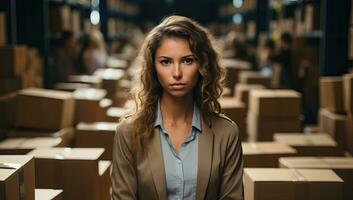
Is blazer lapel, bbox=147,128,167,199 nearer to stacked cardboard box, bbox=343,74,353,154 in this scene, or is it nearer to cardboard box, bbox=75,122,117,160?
cardboard box, bbox=75,122,117,160

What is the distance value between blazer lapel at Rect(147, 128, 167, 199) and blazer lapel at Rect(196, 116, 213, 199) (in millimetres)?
135

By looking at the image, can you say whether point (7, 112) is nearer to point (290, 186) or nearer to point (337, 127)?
point (290, 186)

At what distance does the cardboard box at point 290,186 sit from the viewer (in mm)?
2666

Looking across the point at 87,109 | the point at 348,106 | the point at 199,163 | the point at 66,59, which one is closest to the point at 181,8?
the point at 66,59

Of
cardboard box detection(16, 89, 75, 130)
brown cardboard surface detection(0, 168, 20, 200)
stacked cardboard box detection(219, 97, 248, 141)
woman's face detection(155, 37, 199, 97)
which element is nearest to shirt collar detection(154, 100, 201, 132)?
woman's face detection(155, 37, 199, 97)

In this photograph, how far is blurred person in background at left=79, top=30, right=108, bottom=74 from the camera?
7438 millimetres

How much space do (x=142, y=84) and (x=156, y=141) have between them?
26cm

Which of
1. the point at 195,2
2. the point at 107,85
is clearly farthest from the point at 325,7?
the point at 195,2

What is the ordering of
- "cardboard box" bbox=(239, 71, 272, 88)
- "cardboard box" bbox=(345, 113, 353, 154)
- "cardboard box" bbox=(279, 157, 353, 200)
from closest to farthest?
"cardboard box" bbox=(279, 157, 353, 200) → "cardboard box" bbox=(345, 113, 353, 154) → "cardboard box" bbox=(239, 71, 272, 88)

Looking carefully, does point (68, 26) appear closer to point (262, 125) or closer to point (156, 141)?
point (262, 125)

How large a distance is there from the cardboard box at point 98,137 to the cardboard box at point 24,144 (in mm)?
324

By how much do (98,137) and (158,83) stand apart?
1.93 m

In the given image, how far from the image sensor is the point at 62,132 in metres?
4.04

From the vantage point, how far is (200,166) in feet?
6.51
